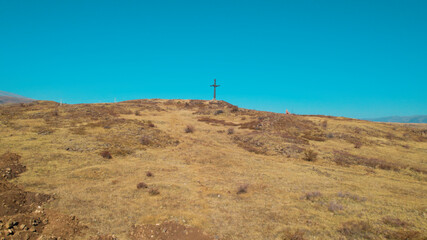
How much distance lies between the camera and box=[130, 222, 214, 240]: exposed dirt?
7.97 meters

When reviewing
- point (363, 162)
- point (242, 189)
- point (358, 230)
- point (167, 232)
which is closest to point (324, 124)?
point (363, 162)

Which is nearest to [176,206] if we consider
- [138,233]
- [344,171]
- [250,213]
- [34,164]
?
[138,233]

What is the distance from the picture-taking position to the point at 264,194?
1170 cm

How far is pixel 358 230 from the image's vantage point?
837cm

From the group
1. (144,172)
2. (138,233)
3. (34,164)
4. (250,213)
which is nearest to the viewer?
(138,233)

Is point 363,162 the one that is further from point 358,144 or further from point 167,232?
point 167,232

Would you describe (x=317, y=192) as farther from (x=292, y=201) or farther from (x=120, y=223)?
(x=120, y=223)

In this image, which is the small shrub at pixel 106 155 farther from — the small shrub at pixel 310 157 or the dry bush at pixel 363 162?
the dry bush at pixel 363 162

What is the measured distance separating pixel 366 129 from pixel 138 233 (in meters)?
33.3

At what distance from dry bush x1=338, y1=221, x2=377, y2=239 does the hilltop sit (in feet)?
0.13

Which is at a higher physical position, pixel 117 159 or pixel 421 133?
pixel 421 133

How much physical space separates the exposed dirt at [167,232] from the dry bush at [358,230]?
5.38m

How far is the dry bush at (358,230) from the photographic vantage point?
809 cm

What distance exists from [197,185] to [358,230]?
8039 mm
